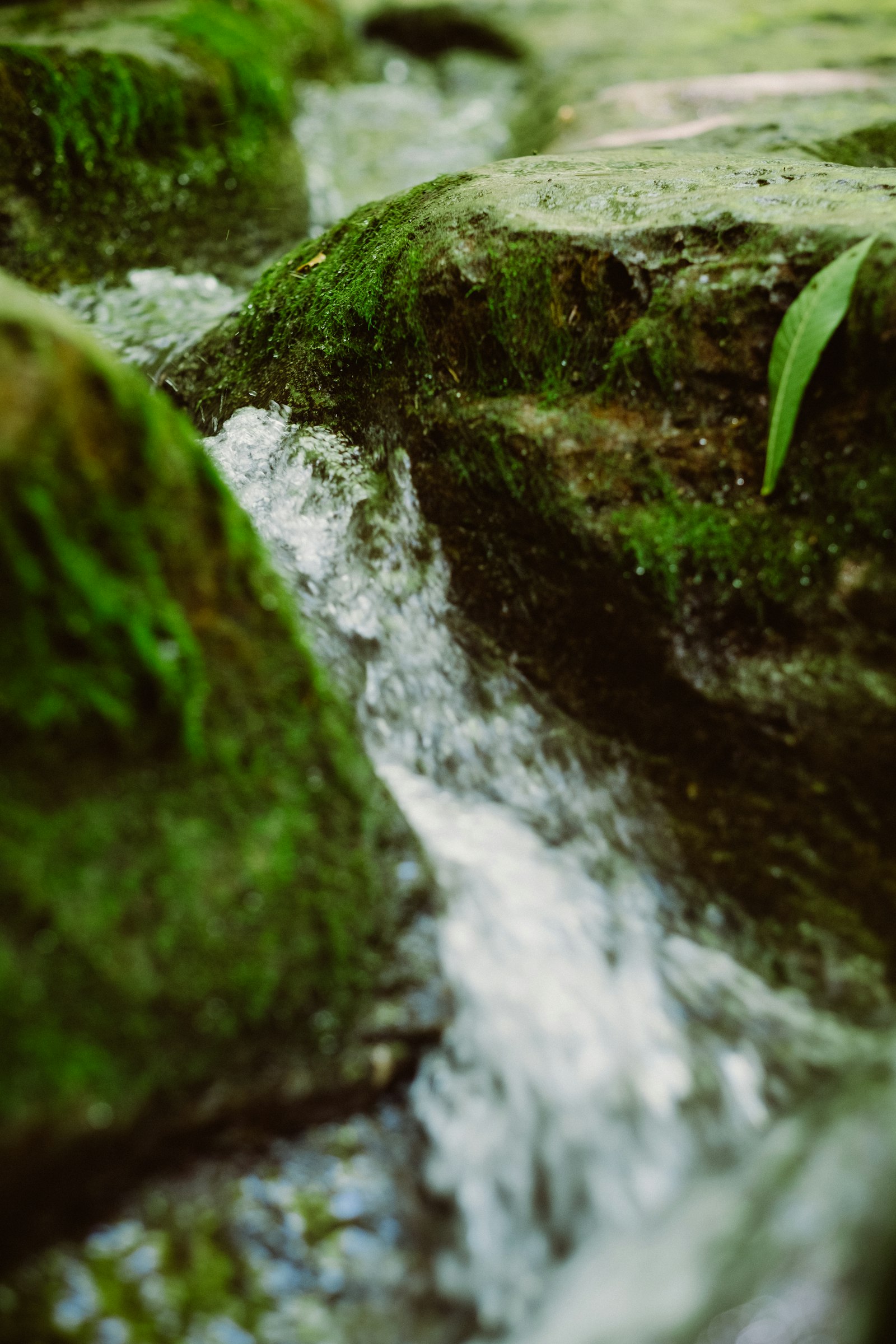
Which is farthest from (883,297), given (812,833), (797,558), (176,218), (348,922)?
(176,218)

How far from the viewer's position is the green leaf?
2.35 metres

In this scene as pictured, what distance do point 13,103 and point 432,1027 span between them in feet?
18.0

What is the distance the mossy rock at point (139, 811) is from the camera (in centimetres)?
162

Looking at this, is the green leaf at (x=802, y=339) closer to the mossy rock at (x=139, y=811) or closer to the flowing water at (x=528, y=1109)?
the flowing water at (x=528, y=1109)

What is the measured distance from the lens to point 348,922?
2.07 m

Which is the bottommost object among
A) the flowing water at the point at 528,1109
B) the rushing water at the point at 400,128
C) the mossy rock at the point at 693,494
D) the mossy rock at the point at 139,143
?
the flowing water at the point at 528,1109

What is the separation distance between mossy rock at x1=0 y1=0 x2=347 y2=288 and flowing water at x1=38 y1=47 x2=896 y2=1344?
314 cm

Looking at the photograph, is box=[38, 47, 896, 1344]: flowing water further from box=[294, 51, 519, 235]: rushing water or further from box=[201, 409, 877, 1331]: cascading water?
box=[294, 51, 519, 235]: rushing water

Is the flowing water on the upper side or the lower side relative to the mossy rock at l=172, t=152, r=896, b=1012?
lower

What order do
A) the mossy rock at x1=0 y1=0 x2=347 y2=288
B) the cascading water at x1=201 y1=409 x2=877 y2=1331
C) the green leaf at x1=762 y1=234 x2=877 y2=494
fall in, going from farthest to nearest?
the mossy rock at x1=0 y1=0 x2=347 y2=288 → the green leaf at x1=762 y1=234 x2=877 y2=494 → the cascading water at x1=201 y1=409 x2=877 y2=1331

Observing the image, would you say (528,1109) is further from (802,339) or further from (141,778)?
(802,339)

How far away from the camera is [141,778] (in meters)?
1.80

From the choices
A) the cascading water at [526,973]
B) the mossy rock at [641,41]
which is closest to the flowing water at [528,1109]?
the cascading water at [526,973]

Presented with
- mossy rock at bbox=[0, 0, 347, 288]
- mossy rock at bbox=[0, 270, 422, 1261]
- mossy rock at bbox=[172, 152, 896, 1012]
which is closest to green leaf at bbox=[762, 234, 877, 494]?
mossy rock at bbox=[172, 152, 896, 1012]
